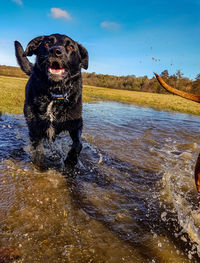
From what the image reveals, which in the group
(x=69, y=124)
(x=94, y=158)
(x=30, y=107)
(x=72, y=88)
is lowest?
(x=94, y=158)

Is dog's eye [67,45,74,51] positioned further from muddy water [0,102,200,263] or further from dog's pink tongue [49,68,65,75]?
muddy water [0,102,200,263]

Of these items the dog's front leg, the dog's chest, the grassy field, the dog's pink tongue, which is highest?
the dog's pink tongue

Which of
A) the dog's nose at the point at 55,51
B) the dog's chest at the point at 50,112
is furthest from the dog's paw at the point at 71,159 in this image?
the dog's nose at the point at 55,51

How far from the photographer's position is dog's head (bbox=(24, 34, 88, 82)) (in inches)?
126

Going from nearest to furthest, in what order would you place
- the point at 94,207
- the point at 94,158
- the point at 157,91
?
the point at 94,207 → the point at 94,158 → the point at 157,91

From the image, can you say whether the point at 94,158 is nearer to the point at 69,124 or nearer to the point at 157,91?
the point at 69,124

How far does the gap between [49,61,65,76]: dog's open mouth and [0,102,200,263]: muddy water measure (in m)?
1.36

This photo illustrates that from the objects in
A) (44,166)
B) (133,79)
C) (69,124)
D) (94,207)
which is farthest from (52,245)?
(133,79)

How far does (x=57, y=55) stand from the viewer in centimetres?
319

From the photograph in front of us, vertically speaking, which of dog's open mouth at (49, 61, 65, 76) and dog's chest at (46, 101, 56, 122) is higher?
dog's open mouth at (49, 61, 65, 76)

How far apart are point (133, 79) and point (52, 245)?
7345cm

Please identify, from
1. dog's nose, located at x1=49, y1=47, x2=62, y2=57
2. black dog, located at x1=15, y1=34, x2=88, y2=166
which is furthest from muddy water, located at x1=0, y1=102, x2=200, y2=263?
dog's nose, located at x1=49, y1=47, x2=62, y2=57

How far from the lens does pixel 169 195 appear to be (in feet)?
9.57

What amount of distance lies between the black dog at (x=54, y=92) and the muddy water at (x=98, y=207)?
0.43m
